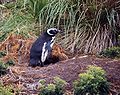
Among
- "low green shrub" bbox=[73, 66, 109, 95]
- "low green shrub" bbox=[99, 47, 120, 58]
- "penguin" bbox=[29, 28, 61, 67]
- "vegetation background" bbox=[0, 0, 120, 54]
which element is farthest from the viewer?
"vegetation background" bbox=[0, 0, 120, 54]

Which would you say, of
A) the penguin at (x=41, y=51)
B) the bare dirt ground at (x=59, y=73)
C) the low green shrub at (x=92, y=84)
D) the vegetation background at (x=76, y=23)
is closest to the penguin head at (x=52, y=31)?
the penguin at (x=41, y=51)

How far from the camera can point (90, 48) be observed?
24.1ft

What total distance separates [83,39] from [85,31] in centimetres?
19

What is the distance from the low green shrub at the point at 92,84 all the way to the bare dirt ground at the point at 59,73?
0.76 ft

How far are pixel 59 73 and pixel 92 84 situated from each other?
1.20 metres

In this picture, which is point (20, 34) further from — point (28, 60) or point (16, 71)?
point (16, 71)

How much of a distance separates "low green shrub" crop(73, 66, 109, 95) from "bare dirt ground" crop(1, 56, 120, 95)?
0.23 m

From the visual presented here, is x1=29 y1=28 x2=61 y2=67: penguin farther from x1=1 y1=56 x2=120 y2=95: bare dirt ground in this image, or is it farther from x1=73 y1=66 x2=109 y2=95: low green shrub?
x1=73 y1=66 x2=109 y2=95: low green shrub

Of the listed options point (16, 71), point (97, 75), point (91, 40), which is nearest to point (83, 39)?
point (91, 40)

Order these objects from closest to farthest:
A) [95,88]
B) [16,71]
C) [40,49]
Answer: [95,88] → [16,71] → [40,49]

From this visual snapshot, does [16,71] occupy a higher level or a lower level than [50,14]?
lower

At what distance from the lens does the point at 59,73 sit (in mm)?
5582

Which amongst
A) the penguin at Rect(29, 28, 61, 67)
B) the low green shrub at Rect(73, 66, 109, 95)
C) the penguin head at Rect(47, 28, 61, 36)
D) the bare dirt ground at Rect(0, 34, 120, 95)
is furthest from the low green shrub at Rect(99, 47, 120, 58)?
the low green shrub at Rect(73, 66, 109, 95)

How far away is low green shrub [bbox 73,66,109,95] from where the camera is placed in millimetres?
4434
